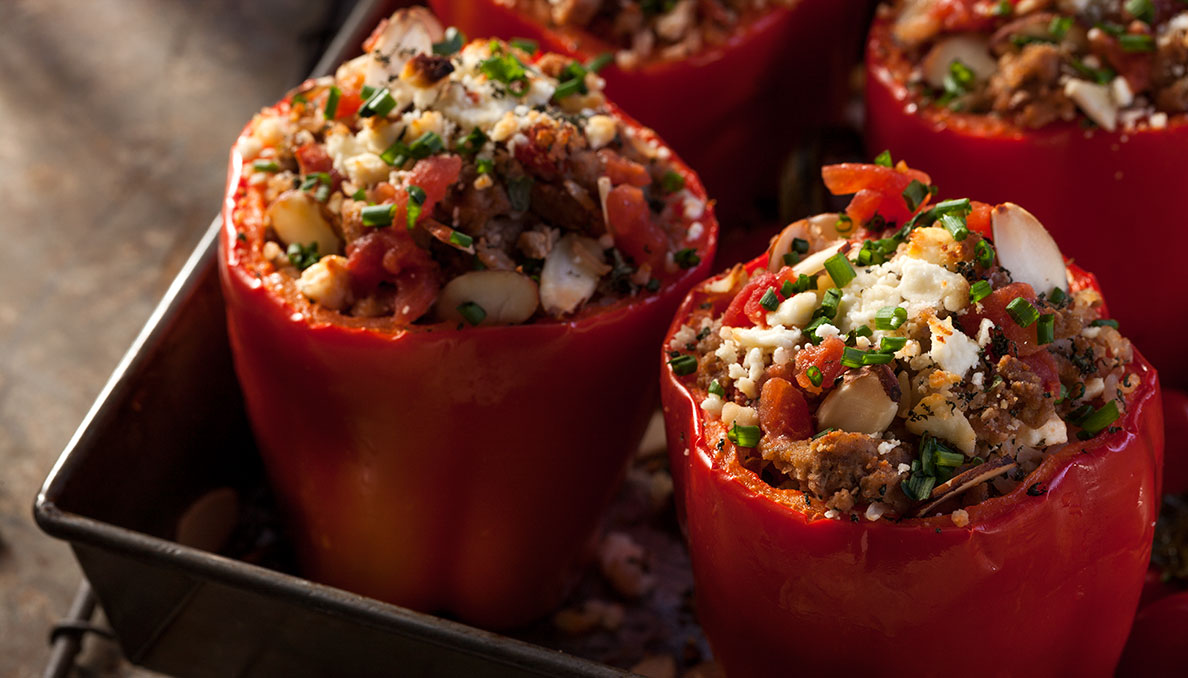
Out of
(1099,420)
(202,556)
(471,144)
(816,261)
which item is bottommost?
(202,556)

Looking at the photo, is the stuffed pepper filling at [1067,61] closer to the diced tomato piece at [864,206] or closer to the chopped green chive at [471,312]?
the diced tomato piece at [864,206]

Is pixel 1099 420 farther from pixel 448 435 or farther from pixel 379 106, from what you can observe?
pixel 379 106

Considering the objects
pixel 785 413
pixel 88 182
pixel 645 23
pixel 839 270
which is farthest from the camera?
pixel 88 182

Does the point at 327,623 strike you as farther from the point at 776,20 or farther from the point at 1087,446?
the point at 776,20

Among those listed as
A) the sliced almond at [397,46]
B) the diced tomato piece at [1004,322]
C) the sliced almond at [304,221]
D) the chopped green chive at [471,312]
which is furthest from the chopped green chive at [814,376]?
the sliced almond at [397,46]

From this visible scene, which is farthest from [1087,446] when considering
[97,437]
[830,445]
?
[97,437]

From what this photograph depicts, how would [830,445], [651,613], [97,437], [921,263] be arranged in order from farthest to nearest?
[651,613]
[97,437]
[921,263]
[830,445]

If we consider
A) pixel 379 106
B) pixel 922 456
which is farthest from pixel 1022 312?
pixel 379 106
